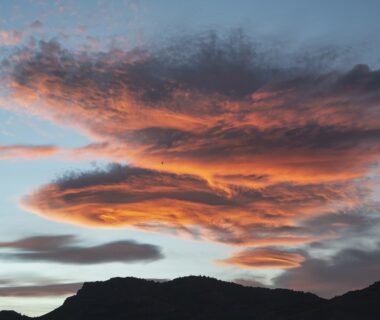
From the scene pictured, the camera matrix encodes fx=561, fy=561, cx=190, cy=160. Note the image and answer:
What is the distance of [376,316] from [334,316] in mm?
13149

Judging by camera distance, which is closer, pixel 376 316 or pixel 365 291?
pixel 376 316

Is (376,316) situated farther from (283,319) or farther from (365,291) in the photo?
(283,319)

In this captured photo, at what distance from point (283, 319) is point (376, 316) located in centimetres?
3513

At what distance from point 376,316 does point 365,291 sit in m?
21.2

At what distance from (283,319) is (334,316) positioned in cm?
2681

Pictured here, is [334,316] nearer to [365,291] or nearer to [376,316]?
[376,316]

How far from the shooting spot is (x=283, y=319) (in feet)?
656

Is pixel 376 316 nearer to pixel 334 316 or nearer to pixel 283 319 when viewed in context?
pixel 334 316

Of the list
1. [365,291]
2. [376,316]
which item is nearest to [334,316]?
[376,316]

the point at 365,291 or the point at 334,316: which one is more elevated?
the point at 365,291

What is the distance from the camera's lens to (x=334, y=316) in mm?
177250

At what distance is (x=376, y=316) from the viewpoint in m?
177

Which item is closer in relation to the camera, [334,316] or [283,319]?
[334,316]

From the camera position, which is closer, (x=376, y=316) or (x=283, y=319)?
(x=376, y=316)
